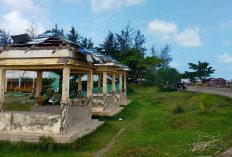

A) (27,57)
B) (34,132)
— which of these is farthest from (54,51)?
(34,132)

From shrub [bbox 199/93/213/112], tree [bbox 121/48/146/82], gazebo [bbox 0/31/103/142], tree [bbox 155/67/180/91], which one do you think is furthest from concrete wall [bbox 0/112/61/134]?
tree [bbox 121/48/146/82]

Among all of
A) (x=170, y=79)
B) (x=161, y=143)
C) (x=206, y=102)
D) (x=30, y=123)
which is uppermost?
(x=170, y=79)

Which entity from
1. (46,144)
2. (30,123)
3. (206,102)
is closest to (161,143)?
(46,144)

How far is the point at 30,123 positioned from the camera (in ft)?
21.7

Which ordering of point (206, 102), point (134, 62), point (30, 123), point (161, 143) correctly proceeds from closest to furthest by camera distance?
point (161, 143), point (30, 123), point (206, 102), point (134, 62)

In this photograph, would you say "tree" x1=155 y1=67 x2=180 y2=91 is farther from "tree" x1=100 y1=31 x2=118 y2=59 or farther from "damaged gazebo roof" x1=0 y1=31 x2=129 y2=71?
"damaged gazebo roof" x1=0 y1=31 x2=129 y2=71

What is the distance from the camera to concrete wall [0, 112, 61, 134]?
255 inches

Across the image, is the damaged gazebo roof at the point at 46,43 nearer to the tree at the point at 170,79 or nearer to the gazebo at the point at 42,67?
the gazebo at the point at 42,67

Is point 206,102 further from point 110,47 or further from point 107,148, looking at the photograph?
point 110,47

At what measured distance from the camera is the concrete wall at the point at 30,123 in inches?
255

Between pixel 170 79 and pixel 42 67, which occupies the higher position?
pixel 170 79

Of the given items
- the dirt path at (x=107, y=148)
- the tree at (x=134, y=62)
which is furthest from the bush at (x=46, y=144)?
the tree at (x=134, y=62)

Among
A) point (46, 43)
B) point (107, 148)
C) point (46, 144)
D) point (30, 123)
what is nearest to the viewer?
point (46, 144)

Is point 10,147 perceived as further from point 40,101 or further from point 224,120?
point 224,120
